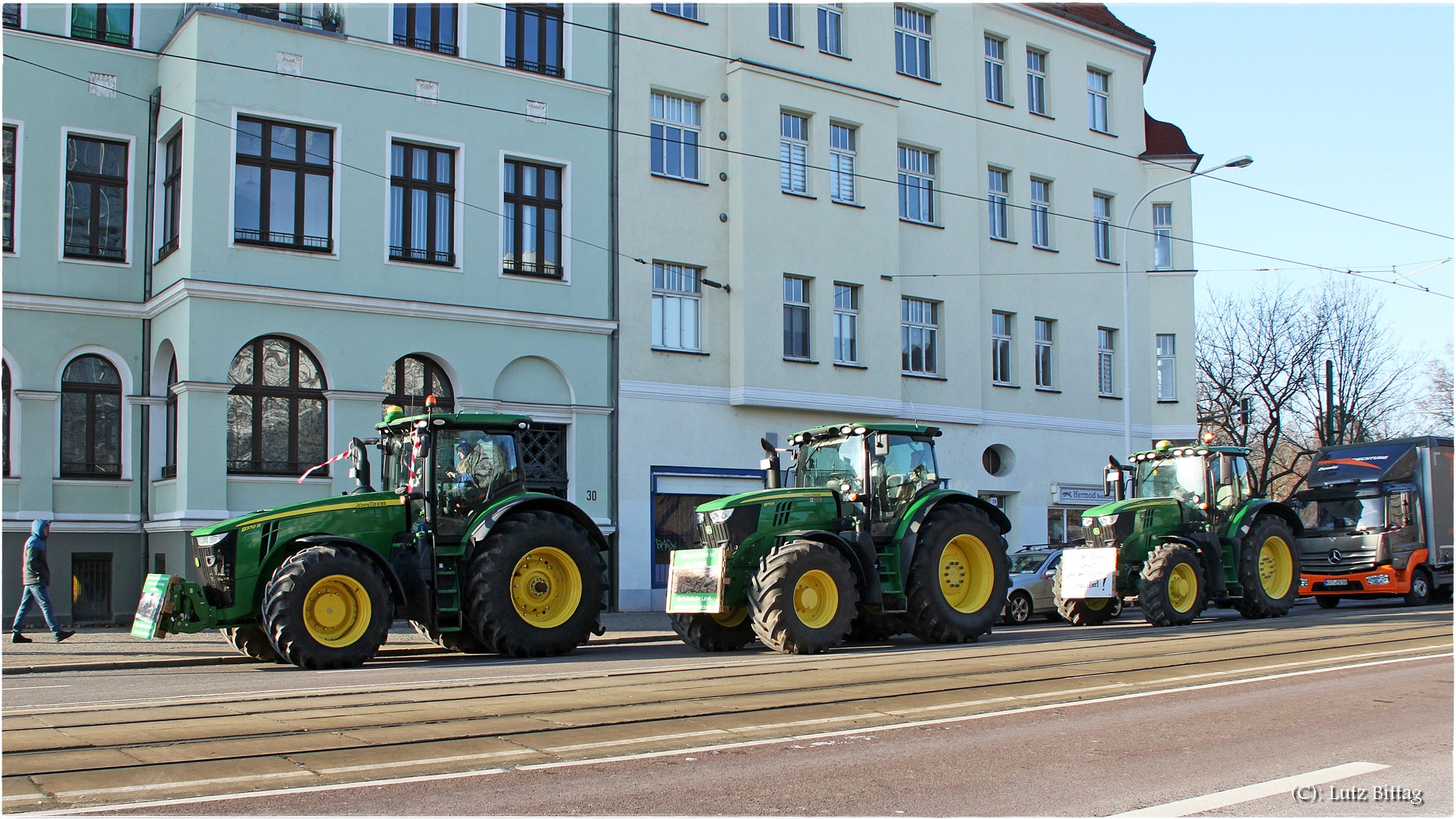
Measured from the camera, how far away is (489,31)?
22938 millimetres

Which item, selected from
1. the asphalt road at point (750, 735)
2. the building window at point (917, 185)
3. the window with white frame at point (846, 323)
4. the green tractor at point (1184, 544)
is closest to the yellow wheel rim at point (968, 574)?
the asphalt road at point (750, 735)

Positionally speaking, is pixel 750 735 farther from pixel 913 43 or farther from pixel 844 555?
pixel 913 43

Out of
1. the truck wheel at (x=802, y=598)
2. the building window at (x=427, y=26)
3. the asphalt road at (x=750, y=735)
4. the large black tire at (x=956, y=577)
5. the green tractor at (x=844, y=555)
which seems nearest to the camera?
the asphalt road at (x=750, y=735)

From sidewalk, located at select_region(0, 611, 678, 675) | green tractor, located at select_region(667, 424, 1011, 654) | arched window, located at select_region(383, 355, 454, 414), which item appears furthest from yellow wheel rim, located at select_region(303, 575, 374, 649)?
arched window, located at select_region(383, 355, 454, 414)

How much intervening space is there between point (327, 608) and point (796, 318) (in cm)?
1539

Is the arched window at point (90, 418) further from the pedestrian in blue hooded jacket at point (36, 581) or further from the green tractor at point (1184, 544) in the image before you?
the green tractor at point (1184, 544)

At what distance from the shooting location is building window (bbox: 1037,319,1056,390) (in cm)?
3130

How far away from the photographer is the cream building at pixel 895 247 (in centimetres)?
2488

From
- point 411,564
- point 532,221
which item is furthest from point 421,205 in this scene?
point 411,564

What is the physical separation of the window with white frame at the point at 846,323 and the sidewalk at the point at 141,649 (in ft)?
30.6

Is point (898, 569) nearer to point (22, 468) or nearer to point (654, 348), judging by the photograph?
point (654, 348)

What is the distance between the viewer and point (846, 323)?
2739 centimetres

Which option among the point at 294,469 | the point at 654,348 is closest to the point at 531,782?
the point at 294,469

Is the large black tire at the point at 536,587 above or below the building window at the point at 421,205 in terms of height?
below
